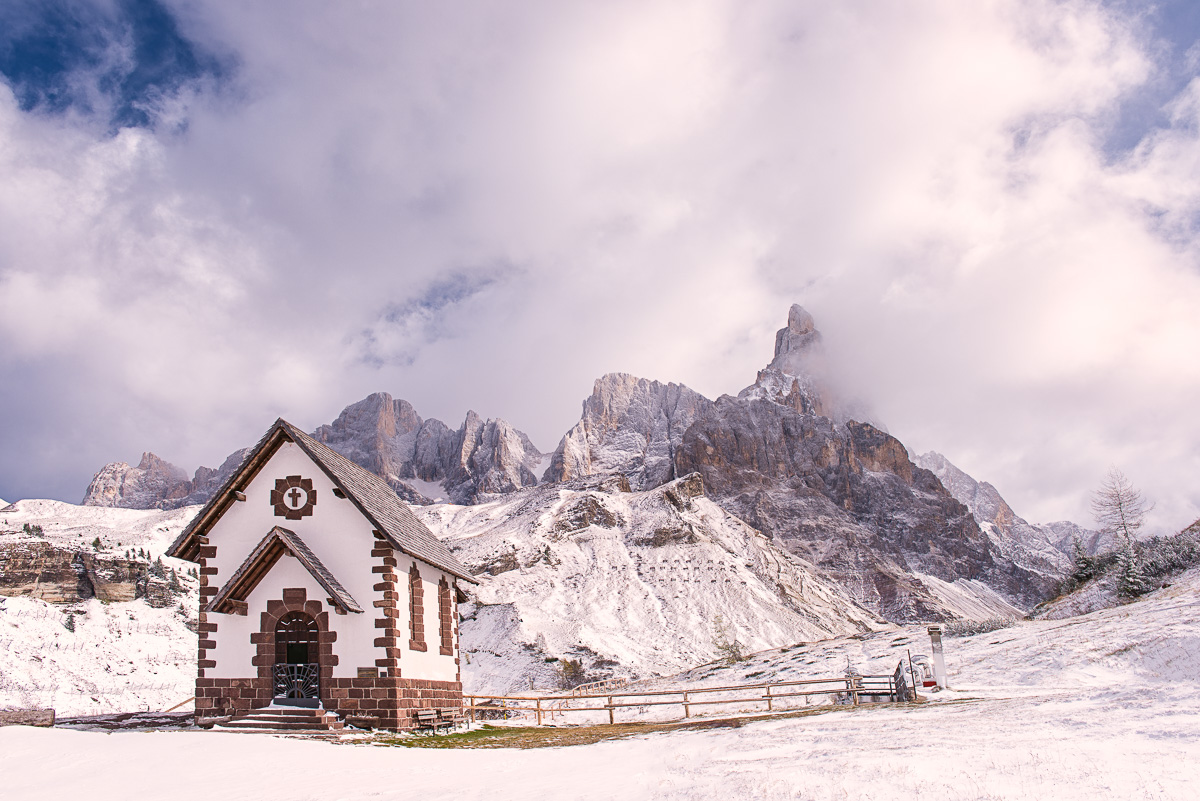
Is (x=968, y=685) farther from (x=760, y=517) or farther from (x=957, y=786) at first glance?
(x=760, y=517)

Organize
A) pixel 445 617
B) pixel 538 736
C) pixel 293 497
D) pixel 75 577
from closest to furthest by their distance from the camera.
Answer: pixel 538 736 < pixel 293 497 < pixel 445 617 < pixel 75 577

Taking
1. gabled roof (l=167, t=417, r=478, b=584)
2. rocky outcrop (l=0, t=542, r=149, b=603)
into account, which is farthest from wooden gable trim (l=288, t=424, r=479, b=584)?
rocky outcrop (l=0, t=542, r=149, b=603)

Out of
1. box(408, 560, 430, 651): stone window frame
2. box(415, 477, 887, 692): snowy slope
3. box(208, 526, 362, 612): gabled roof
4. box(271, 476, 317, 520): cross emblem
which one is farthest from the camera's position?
box(415, 477, 887, 692): snowy slope

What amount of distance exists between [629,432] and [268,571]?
545ft

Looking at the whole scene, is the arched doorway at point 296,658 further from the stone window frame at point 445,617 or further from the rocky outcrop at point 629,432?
the rocky outcrop at point 629,432

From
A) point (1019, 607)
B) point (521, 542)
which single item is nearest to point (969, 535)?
point (1019, 607)

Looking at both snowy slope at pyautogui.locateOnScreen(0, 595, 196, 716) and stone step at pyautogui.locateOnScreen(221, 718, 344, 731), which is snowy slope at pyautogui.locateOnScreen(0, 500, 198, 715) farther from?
stone step at pyautogui.locateOnScreen(221, 718, 344, 731)

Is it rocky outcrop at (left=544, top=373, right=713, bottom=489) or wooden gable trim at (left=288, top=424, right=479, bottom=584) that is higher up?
rocky outcrop at (left=544, top=373, right=713, bottom=489)

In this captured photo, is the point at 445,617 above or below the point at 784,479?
below

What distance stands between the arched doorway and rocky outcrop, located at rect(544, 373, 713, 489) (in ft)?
447

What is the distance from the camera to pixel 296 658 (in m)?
20.8

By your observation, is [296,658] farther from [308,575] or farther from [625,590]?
[625,590]

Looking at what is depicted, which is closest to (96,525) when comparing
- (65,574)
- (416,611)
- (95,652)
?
(65,574)

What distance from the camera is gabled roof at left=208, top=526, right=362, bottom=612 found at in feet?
65.3
